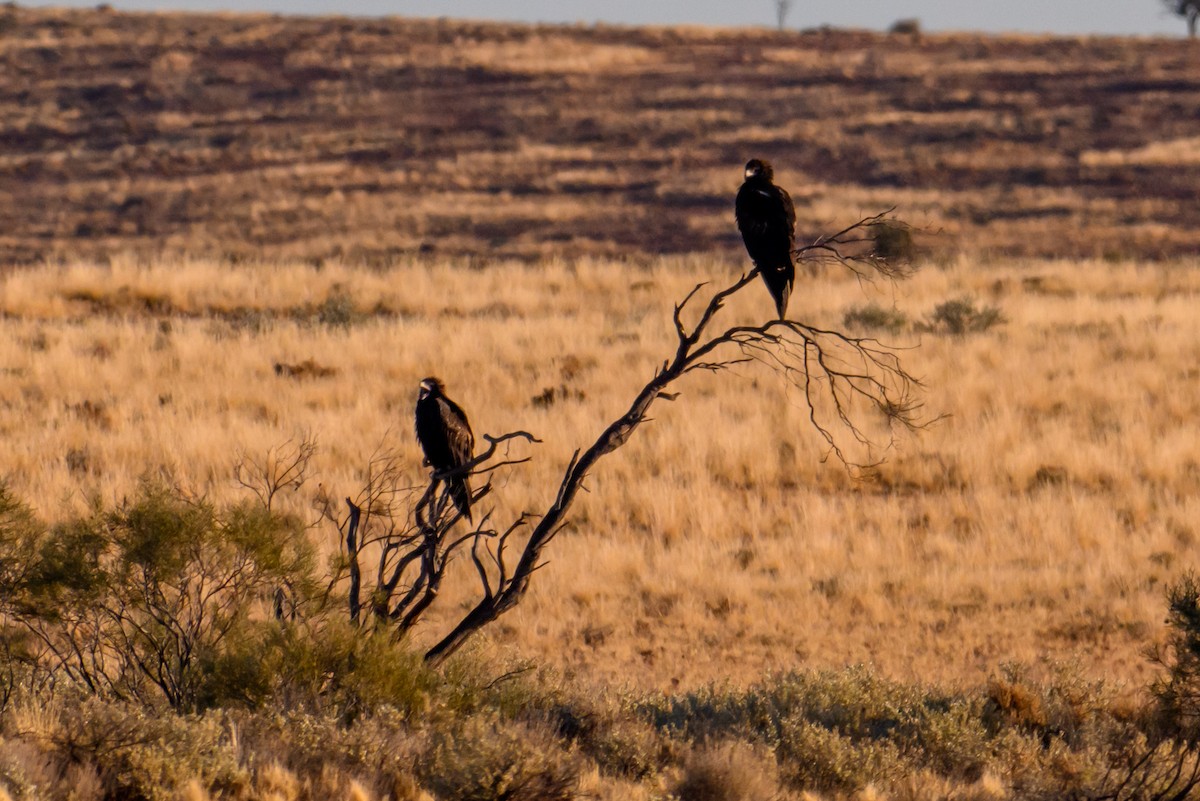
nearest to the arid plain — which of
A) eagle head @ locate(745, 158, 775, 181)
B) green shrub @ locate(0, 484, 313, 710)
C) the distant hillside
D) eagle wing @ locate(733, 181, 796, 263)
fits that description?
the distant hillside

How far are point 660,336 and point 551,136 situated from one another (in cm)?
3036

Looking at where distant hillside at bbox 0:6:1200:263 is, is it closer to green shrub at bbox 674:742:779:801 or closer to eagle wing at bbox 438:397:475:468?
eagle wing at bbox 438:397:475:468

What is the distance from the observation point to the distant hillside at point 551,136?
35969 millimetres

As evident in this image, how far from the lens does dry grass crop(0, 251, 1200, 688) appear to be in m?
9.29

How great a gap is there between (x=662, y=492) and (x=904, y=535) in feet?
6.52

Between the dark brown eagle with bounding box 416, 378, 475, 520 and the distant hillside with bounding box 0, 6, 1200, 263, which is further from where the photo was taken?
the distant hillside with bounding box 0, 6, 1200, 263

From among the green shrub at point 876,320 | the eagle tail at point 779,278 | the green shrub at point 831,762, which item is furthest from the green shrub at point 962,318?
the green shrub at point 831,762

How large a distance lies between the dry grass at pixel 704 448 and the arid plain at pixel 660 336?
4cm

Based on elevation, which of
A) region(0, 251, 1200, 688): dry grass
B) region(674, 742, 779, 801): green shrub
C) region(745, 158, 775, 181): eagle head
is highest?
region(745, 158, 775, 181): eagle head

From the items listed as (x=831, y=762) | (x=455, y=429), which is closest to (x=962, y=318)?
(x=455, y=429)

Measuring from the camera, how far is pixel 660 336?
1802 cm

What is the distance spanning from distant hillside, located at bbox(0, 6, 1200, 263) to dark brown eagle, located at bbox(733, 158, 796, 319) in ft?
79.9

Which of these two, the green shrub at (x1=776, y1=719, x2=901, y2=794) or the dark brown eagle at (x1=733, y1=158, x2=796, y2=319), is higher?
the dark brown eagle at (x1=733, y1=158, x2=796, y2=319)

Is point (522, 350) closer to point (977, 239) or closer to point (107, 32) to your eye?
point (977, 239)
